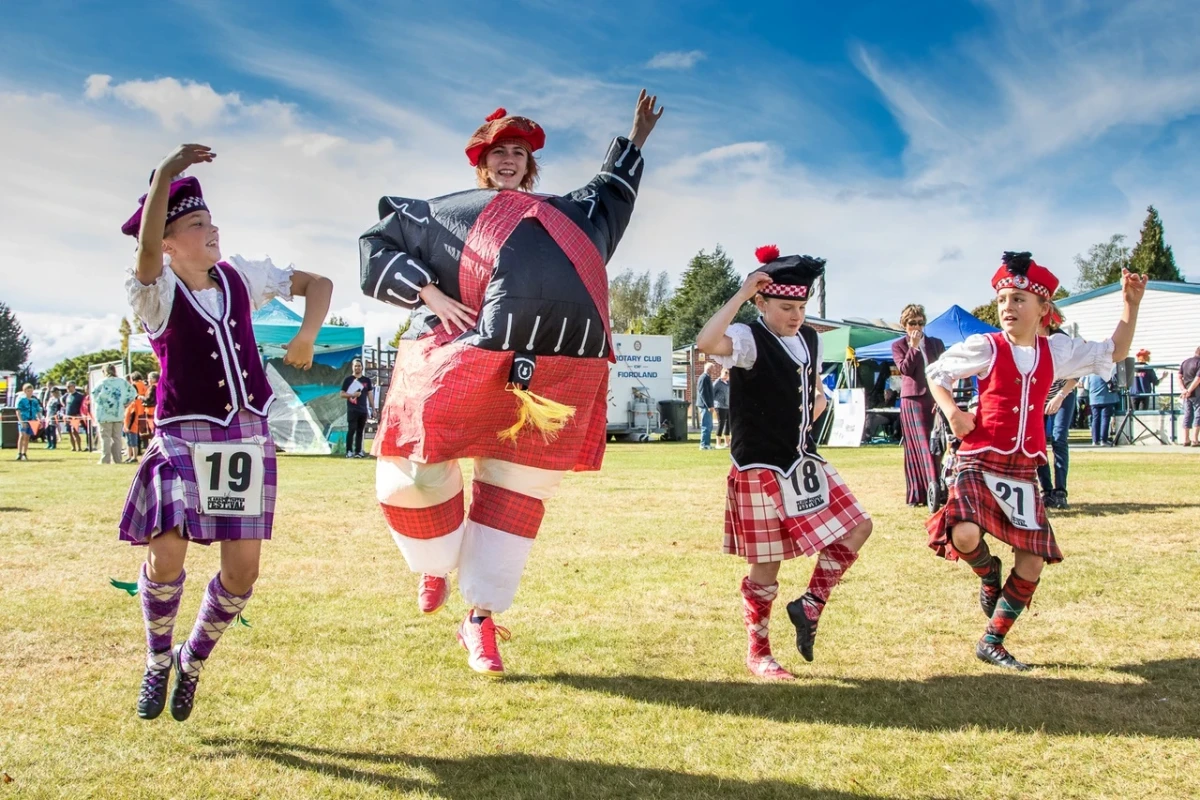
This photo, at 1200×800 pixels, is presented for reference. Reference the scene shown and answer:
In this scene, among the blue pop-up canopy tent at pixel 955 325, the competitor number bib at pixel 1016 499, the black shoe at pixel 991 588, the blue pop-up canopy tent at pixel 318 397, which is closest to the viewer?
the competitor number bib at pixel 1016 499

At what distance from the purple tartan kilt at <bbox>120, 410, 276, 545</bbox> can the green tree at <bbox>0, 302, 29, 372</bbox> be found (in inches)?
3963

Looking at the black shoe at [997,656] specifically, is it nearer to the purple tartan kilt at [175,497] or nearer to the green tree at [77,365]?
the purple tartan kilt at [175,497]

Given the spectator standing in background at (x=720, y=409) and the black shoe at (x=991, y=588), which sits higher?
the spectator standing in background at (x=720, y=409)

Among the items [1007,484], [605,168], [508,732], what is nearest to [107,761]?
[508,732]

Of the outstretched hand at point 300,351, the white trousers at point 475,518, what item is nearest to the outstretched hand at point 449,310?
the outstretched hand at point 300,351

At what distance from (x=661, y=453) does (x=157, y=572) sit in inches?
626

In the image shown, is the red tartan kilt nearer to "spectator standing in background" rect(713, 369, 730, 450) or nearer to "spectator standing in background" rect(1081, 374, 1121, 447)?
"spectator standing in background" rect(1081, 374, 1121, 447)

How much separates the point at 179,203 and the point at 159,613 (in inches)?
54.9

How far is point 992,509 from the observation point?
167 inches

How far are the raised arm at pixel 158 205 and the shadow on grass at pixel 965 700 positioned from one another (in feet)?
7.03

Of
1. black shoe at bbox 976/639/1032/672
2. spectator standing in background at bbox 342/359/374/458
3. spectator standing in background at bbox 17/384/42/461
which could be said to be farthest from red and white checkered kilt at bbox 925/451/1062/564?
spectator standing in background at bbox 17/384/42/461

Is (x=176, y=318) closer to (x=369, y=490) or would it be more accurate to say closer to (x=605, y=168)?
(x=605, y=168)

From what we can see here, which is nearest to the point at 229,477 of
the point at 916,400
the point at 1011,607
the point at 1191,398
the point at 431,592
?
the point at 431,592

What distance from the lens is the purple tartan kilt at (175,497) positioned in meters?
3.16
